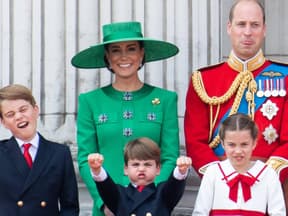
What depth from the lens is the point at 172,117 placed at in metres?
4.79

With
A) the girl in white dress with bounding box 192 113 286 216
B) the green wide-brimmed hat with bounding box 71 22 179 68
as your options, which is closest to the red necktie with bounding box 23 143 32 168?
the green wide-brimmed hat with bounding box 71 22 179 68

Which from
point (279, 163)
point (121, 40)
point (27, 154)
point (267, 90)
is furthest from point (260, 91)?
point (27, 154)

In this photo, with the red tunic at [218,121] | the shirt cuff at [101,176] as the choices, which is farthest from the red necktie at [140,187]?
the red tunic at [218,121]

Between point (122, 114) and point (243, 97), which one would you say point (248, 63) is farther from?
point (122, 114)

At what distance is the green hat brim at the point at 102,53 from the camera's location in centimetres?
493

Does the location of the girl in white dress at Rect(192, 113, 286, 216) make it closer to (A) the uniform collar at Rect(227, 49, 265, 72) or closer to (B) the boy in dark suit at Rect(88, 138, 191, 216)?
(B) the boy in dark suit at Rect(88, 138, 191, 216)

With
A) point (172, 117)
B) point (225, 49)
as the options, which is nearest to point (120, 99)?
point (172, 117)

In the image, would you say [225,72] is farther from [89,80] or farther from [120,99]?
[89,80]

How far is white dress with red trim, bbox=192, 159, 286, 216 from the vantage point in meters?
4.40

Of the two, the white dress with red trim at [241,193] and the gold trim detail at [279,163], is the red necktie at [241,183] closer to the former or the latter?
the white dress with red trim at [241,193]

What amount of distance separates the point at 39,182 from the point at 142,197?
0.45 metres

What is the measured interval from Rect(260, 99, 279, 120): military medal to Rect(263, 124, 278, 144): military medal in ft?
0.16

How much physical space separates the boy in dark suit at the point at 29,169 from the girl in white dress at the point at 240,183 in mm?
604

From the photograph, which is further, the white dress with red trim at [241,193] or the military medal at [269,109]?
the military medal at [269,109]
